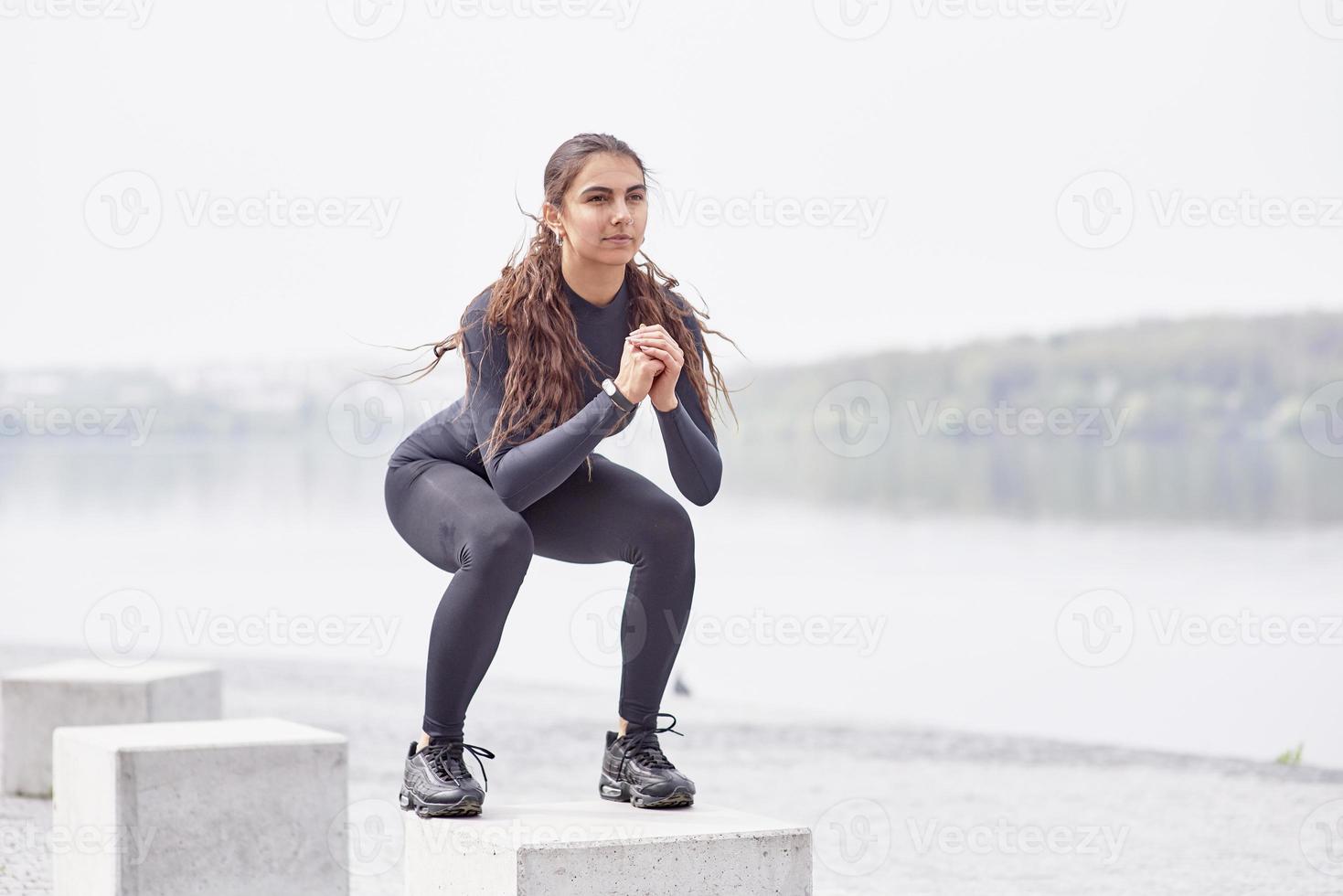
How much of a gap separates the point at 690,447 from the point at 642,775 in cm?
70

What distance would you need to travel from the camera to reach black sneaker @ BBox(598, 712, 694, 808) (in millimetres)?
3465

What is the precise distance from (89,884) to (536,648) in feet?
32.2

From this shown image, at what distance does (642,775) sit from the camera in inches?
138

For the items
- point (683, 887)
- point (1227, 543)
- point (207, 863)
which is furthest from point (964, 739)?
point (1227, 543)

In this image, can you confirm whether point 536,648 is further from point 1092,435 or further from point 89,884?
point 1092,435

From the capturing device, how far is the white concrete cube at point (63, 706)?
6.58 m

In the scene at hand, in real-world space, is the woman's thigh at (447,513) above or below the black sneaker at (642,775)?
above
